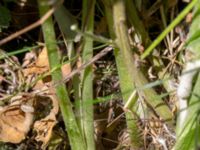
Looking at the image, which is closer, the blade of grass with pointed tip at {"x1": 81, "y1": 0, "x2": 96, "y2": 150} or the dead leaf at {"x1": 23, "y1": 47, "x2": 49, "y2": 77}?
the blade of grass with pointed tip at {"x1": 81, "y1": 0, "x2": 96, "y2": 150}

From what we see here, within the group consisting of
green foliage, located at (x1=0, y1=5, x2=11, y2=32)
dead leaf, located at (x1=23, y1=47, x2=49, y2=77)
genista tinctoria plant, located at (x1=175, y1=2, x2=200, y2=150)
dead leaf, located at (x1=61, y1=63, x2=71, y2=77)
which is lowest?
genista tinctoria plant, located at (x1=175, y1=2, x2=200, y2=150)

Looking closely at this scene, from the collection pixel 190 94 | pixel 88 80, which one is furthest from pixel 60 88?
pixel 190 94

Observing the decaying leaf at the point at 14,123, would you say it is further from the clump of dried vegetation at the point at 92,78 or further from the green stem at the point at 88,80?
the green stem at the point at 88,80

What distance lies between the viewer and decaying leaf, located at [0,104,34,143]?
49.9 inches

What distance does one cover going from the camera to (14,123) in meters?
1.28

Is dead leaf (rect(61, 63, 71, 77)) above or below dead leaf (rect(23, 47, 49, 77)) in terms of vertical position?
below

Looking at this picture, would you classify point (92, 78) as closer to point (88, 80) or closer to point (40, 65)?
point (88, 80)

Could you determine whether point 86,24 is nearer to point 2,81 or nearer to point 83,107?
point 83,107

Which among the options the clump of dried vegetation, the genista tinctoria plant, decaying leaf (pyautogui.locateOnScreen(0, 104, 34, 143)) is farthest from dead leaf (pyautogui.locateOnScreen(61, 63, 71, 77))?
the genista tinctoria plant

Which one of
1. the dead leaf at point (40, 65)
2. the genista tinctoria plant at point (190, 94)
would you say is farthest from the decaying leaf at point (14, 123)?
the genista tinctoria plant at point (190, 94)

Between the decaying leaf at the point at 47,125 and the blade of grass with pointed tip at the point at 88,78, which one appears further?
the decaying leaf at the point at 47,125

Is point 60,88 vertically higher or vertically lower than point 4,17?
lower

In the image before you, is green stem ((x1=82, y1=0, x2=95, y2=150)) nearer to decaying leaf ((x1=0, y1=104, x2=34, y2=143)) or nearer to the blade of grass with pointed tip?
the blade of grass with pointed tip

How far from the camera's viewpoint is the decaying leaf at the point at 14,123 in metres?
1.27
